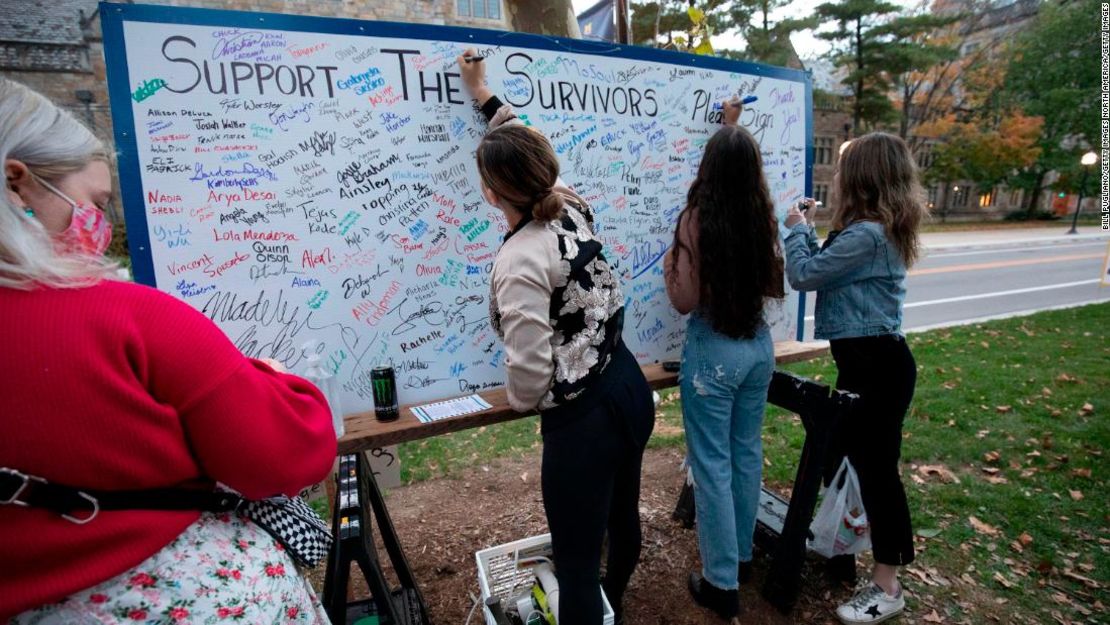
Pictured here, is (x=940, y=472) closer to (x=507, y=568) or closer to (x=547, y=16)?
(x=507, y=568)

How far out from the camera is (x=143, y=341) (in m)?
0.98

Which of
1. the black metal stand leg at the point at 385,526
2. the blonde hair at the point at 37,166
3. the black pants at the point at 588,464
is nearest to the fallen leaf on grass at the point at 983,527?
the black pants at the point at 588,464

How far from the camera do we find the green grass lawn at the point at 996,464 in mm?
2895

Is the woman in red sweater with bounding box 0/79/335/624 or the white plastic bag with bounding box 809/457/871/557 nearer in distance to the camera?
the woman in red sweater with bounding box 0/79/335/624

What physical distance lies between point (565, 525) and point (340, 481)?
90 cm

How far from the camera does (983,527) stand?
11.1ft

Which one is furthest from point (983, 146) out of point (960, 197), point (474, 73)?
point (474, 73)

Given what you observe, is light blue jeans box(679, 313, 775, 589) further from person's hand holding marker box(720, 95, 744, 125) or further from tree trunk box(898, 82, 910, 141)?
tree trunk box(898, 82, 910, 141)

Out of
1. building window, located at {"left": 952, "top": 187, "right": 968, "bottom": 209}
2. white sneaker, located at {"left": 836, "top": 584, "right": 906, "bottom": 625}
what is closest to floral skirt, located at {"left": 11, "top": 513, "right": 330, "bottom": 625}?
white sneaker, located at {"left": 836, "top": 584, "right": 906, "bottom": 625}

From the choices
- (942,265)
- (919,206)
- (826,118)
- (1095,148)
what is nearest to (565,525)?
(919,206)

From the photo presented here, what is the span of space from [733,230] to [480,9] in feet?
96.3

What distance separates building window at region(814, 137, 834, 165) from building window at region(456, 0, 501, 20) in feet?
64.0

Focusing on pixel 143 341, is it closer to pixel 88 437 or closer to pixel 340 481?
pixel 88 437

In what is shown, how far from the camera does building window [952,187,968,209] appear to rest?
35406 mm
